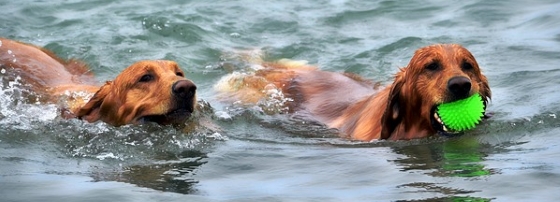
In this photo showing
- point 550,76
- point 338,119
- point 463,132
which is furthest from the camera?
point 550,76

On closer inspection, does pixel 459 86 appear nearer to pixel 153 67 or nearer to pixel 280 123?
pixel 280 123

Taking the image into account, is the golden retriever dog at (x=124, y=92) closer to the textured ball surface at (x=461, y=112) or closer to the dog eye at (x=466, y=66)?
the textured ball surface at (x=461, y=112)

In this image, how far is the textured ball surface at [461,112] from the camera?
7.23 m

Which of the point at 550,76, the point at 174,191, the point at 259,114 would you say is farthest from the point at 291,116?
the point at 174,191

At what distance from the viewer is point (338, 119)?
337 inches

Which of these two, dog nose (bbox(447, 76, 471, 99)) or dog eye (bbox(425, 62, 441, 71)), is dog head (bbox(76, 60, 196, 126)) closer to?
dog eye (bbox(425, 62, 441, 71))

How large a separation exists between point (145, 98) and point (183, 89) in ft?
1.26

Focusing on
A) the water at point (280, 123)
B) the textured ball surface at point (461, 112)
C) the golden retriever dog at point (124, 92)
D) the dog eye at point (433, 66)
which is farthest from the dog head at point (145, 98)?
the textured ball surface at point (461, 112)

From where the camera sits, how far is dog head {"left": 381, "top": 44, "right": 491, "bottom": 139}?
7.15 m

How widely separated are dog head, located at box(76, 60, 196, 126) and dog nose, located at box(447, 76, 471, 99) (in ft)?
6.25

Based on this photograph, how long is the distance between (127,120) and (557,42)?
17.4 ft

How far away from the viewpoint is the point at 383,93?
26.4 feet

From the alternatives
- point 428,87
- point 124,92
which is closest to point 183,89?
point 124,92

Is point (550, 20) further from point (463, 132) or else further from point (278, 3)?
point (463, 132)
